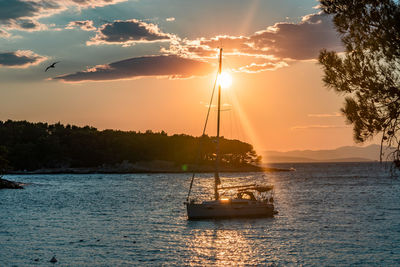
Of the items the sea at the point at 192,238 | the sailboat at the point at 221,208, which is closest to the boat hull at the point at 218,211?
the sailboat at the point at 221,208

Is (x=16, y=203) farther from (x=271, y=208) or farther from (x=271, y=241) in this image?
(x=271, y=241)

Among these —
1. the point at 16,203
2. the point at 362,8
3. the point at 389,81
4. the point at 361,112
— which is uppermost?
the point at 362,8

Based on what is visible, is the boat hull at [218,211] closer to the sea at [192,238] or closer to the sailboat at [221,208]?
the sailboat at [221,208]

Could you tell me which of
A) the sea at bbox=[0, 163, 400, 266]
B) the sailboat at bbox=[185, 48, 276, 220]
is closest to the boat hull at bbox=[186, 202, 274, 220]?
the sailboat at bbox=[185, 48, 276, 220]

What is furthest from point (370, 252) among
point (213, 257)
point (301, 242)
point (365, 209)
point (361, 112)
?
point (365, 209)

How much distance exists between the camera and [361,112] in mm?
17984

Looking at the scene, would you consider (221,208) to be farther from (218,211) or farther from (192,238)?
(192,238)

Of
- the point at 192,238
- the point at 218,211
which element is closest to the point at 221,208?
the point at 218,211

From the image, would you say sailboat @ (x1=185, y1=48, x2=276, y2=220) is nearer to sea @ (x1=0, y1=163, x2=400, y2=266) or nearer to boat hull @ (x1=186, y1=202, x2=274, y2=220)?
boat hull @ (x1=186, y1=202, x2=274, y2=220)

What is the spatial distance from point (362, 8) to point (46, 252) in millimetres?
26606

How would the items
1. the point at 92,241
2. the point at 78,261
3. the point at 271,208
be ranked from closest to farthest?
the point at 78,261 → the point at 92,241 → the point at 271,208

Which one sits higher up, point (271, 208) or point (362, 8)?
point (362, 8)

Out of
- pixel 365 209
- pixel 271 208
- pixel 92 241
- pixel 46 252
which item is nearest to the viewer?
pixel 46 252

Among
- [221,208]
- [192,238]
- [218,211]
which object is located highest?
[221,208]
